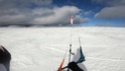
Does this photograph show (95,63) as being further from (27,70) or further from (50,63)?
(27,70)

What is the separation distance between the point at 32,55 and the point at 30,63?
34.1 inches

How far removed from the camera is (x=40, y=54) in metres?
5.71

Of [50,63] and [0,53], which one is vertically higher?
[0,53]

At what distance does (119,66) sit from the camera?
180 inches

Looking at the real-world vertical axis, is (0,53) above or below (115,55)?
above

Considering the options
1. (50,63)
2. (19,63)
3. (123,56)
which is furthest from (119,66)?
(19,63)

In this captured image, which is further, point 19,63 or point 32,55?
point 32,55

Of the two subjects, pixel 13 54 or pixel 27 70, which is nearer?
pixel 27 70

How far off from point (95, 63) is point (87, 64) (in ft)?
0.94

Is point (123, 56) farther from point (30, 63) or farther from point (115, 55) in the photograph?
point (30, 63)

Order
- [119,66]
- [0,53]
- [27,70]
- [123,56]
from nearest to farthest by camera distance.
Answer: [0,53] < [27,70] < [119,66] < [123,56]

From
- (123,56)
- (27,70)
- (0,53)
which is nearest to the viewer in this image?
(0,53)

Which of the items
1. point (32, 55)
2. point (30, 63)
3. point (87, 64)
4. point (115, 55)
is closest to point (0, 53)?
point (30, 63)

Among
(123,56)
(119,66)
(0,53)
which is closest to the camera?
(0,53)
